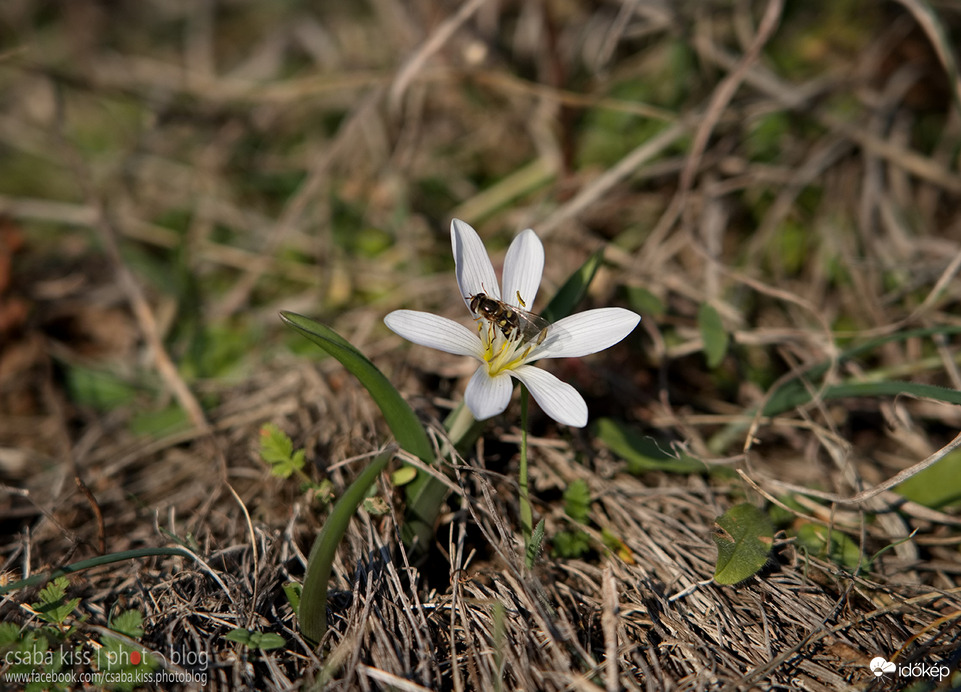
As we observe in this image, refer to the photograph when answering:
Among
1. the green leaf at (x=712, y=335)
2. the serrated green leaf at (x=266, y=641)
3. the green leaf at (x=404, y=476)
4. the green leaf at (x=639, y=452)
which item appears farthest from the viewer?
the green leaf at (x=712, y=335)

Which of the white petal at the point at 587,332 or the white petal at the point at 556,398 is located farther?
the white petal at the point at 587,332

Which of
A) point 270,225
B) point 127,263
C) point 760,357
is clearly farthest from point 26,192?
point 760,357

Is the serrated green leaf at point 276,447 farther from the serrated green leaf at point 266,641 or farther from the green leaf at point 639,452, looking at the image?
the green leaf at point 639,452

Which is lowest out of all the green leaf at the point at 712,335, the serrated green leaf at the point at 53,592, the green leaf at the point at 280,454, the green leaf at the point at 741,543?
the green leaf at the point at 741,543

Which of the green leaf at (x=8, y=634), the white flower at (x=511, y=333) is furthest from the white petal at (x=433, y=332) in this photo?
the green leaf at (x=8, y=634)

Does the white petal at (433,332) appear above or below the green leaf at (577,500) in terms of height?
above

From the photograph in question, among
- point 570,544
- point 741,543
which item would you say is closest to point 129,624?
point 570,544

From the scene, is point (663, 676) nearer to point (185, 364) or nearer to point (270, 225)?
point (185, 364)
